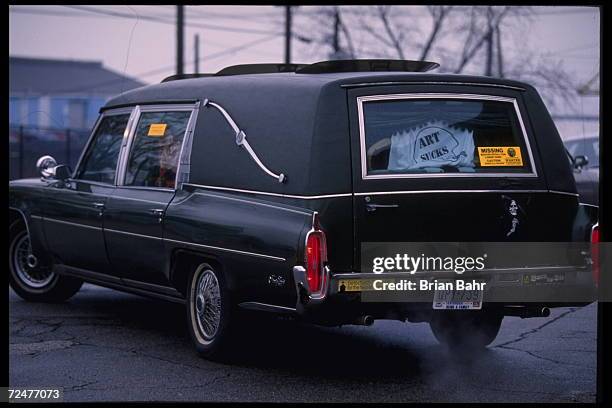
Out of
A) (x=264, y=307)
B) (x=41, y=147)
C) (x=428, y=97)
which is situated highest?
(x=41, y=147)

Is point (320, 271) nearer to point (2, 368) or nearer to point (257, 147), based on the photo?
point (257, 147)

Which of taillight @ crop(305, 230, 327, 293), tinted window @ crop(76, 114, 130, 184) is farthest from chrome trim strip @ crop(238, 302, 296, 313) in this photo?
tinted window @ crop(76, 114, 130, 184)

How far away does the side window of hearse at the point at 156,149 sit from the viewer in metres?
8.07

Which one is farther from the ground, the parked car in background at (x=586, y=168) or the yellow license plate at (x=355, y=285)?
the parked car in background at (x=586, y=168)

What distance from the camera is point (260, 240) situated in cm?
668

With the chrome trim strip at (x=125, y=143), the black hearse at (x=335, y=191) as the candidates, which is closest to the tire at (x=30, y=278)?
the chrome trim strip at (x=125, y=143)

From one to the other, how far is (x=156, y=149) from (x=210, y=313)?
5.14ft

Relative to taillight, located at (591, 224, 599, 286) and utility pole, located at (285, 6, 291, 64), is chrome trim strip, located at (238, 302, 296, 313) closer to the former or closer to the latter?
taillight, located at (591, 224, 599, 286)

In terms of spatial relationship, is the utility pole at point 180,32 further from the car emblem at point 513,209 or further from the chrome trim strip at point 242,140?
the car emblem at point 513,209

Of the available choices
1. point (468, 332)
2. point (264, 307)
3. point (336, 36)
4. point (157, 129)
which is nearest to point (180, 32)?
point (336, 36)

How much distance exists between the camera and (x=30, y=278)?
10.0 m

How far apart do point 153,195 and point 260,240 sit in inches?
65.2

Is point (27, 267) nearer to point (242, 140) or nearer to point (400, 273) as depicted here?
point (242, 140)

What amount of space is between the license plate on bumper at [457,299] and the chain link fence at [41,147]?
2373 centimetres
